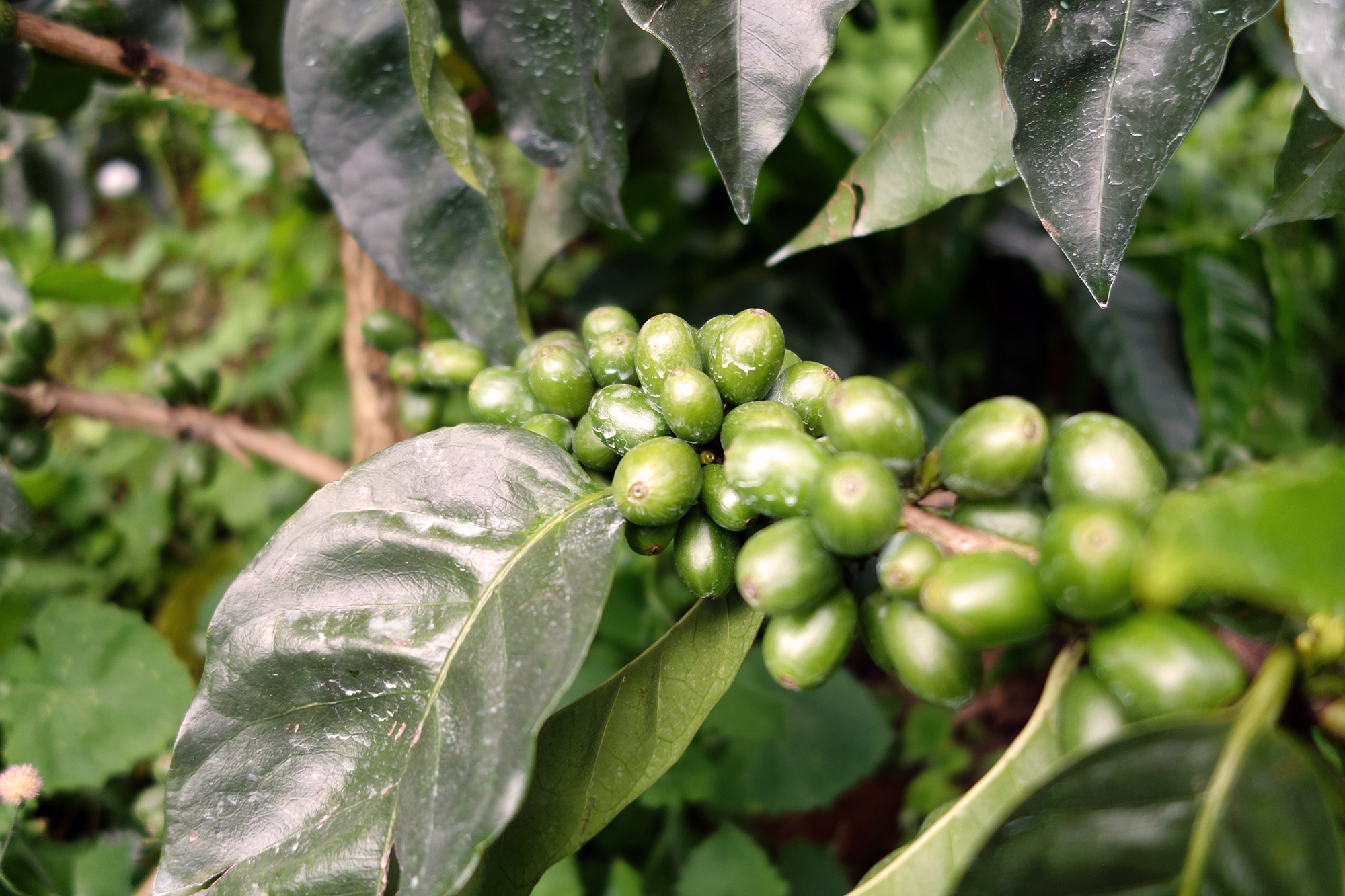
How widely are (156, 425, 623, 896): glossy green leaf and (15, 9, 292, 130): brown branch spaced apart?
1.16 m

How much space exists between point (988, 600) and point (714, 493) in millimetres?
347

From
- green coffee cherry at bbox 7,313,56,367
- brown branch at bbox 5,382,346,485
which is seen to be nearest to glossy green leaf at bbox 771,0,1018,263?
brown branch at bbox 5,382,346,485

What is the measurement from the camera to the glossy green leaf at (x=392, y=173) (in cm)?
135

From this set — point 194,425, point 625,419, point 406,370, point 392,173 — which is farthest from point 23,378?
point 625,419

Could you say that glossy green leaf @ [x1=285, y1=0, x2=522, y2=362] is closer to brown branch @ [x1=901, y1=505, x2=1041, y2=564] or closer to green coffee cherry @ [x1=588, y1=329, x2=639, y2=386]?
green coffee cherry @ [x1=588, y1=329, x2=639, y2=386]

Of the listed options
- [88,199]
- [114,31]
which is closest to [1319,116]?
[114,31]

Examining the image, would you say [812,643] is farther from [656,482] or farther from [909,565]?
[656,482]

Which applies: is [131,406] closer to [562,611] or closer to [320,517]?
[320,517]

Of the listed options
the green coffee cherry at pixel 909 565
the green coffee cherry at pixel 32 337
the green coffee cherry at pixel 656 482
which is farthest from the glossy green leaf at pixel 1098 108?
the green coffee cherry at pixel 32 337

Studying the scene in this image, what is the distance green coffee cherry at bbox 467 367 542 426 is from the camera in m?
1.09

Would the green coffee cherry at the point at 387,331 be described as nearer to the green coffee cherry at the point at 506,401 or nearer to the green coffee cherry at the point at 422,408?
the green coffee cherry at the point at 422,408

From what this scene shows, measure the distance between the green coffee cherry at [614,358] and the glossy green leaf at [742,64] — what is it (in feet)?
0.76

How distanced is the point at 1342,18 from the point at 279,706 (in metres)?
1.50

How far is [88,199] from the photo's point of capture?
2562mm
